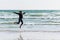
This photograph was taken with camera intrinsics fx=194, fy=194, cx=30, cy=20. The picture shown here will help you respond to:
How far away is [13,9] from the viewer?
2862 cm

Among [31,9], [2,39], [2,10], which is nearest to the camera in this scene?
[2,39]

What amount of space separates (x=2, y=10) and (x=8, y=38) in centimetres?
1615

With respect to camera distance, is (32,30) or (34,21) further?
(34,21)

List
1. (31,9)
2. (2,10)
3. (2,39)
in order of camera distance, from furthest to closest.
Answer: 1. (31,9)
2. (2,10)
3. (2,39)

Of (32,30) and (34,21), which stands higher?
(32,30)

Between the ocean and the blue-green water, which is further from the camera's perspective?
the blue-green water

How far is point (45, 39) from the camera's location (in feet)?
33.5

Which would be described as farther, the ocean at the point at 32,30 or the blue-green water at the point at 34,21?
the blue-green water at the point at 34,21
